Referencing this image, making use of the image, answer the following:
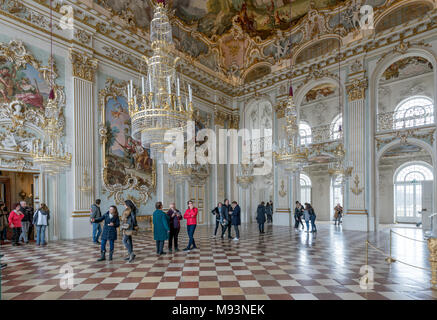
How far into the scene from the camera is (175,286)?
182 inches

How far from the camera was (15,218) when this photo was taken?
28.5 feet

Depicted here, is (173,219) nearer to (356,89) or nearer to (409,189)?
(356,89)

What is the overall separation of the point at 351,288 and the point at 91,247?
7387 millimetres

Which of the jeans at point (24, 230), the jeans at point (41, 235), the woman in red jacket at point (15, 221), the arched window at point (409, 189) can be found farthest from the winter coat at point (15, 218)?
the arched window at point (409, 189)

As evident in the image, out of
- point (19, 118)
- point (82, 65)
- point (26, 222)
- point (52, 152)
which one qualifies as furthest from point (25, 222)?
point (82, 65)

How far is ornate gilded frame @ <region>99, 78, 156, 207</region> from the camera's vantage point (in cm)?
1149

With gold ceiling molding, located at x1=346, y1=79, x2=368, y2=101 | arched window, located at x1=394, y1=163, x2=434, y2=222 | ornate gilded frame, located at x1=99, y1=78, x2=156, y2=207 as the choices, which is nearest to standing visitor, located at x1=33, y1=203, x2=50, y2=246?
ornate gilded frame, located at x1=99, y1=78, x2=156, y2=207

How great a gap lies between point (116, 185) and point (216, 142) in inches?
326

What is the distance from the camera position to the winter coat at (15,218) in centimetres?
867

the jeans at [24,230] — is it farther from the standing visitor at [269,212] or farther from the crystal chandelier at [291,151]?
the standing visitor at [269,212]

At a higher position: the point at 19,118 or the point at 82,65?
the point at 82,65

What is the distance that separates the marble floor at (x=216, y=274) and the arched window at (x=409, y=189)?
13785 millimetres
